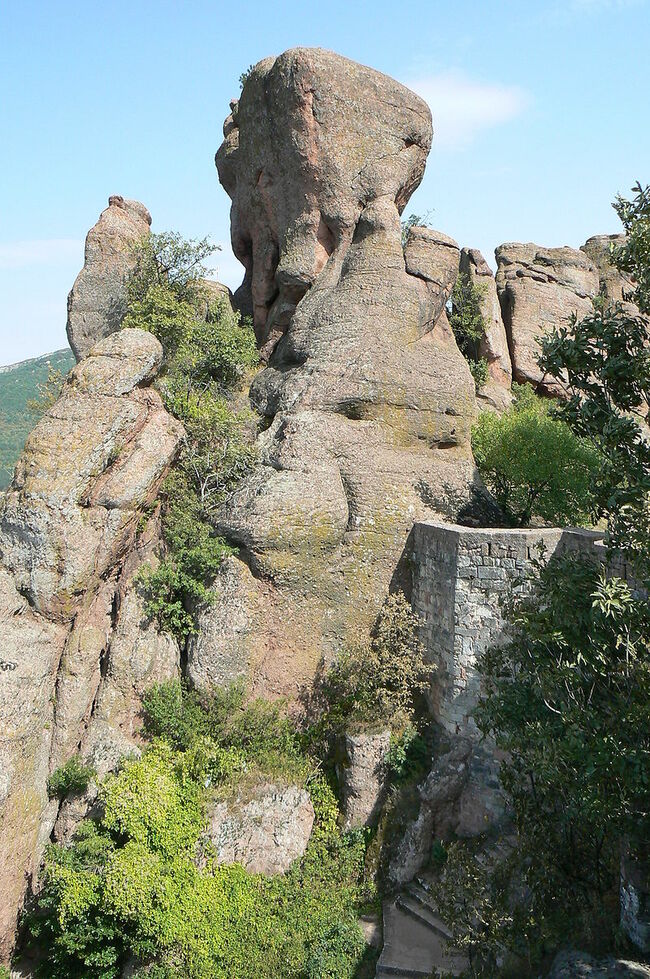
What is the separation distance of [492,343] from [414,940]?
19.1m

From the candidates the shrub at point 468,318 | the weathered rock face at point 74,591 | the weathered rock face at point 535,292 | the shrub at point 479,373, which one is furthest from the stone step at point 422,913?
the weathered rock face at point 535,292

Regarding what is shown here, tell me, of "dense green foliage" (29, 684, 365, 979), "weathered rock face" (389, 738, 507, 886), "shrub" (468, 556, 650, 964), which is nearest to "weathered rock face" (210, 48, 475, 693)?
"dense green foliage" (29, 684, 365, 979)

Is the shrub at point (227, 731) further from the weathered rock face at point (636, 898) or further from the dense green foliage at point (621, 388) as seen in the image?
the dense green foliage at point (621, 388)

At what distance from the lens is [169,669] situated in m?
14.3

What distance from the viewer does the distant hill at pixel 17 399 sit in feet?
204

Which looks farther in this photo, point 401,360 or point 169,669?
point 401,360

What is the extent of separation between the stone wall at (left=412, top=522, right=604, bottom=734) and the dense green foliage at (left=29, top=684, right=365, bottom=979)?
3061 mm

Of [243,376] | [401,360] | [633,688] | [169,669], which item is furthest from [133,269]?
[633,688]

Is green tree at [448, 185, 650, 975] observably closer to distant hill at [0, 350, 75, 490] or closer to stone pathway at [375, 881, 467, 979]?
stone pathway at [375, 881, 467, 979]

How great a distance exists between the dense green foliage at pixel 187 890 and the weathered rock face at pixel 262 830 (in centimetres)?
18

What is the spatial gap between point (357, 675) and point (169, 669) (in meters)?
3.75

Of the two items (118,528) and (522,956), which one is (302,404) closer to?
(118,528)

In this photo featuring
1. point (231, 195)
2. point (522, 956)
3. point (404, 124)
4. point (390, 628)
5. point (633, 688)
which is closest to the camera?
point (633, 688)

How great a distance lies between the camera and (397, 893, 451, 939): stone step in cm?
1155
